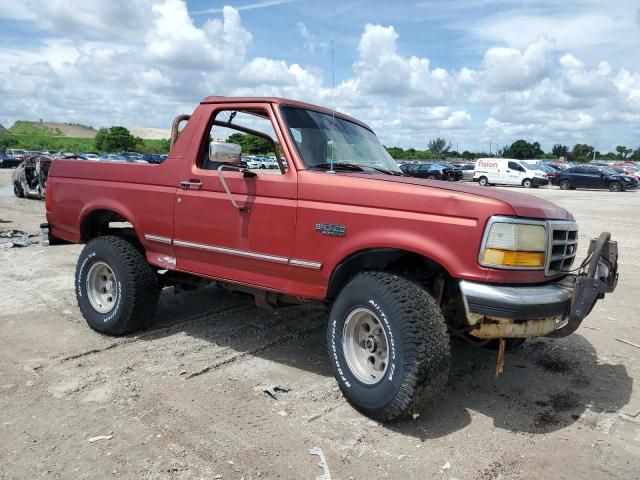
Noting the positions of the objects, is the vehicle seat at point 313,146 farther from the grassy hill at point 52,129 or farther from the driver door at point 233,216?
the grassy hill at point 52,129

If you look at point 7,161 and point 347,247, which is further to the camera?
point 7,161

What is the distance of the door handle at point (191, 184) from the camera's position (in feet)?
14.6

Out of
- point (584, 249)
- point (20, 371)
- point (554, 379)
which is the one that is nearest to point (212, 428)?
point (20, 371)

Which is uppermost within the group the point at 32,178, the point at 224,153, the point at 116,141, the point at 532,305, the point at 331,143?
the point at 116,141

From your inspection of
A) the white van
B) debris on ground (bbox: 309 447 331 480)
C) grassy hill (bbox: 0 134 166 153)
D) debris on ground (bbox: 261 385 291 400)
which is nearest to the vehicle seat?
debris on ground (bbox: 261 385 291 400)

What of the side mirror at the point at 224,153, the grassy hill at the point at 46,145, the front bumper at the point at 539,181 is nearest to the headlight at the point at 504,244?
the side mirror at the point at 224,153

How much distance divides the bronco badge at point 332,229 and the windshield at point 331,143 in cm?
53

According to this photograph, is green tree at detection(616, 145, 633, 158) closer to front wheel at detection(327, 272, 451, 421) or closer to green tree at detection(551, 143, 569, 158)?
green tree at detection(551, 143, 569, 158)

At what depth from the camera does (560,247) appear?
141 inches

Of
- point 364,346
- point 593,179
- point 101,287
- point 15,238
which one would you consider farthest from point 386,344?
point 593,179

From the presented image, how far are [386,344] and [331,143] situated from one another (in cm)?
166

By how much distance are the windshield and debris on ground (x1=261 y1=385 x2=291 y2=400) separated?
5.44 ft

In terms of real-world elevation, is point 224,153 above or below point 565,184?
above

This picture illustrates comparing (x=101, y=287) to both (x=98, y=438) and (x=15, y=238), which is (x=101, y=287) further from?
(x=15, y=238)
